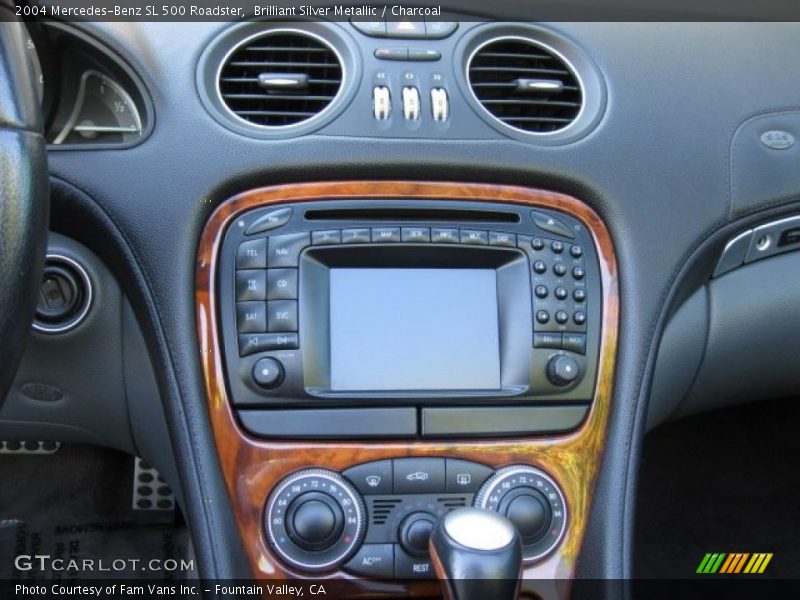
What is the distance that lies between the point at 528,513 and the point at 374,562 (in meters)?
0.19

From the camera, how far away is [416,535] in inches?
45.4

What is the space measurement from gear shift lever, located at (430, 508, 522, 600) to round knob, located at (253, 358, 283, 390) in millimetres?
281

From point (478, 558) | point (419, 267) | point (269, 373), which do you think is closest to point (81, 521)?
point (269, 373)

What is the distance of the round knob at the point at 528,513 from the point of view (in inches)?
46.4

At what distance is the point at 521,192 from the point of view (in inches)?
50.2

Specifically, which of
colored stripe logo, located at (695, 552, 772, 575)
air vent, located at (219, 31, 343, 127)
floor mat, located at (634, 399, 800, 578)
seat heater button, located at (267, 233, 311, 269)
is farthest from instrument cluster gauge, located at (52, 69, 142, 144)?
colored stripe logo, located at (695, 552, 772, 575)

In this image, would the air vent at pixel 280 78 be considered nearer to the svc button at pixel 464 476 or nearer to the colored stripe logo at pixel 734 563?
the svc button at pixel 464 476

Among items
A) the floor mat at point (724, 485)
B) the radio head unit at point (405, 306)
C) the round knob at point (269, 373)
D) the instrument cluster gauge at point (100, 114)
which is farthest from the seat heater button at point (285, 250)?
the floor mat at point (724, 485)

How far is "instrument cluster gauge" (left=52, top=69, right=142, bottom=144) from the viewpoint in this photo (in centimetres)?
127

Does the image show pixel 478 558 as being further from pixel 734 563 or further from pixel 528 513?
pixel 734 563

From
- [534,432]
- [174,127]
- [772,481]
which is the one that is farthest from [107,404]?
[772,481]

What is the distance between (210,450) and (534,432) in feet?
1.30

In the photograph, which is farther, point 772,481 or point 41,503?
point 772,481

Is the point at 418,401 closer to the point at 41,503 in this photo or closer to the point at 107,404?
the point at 107,404
